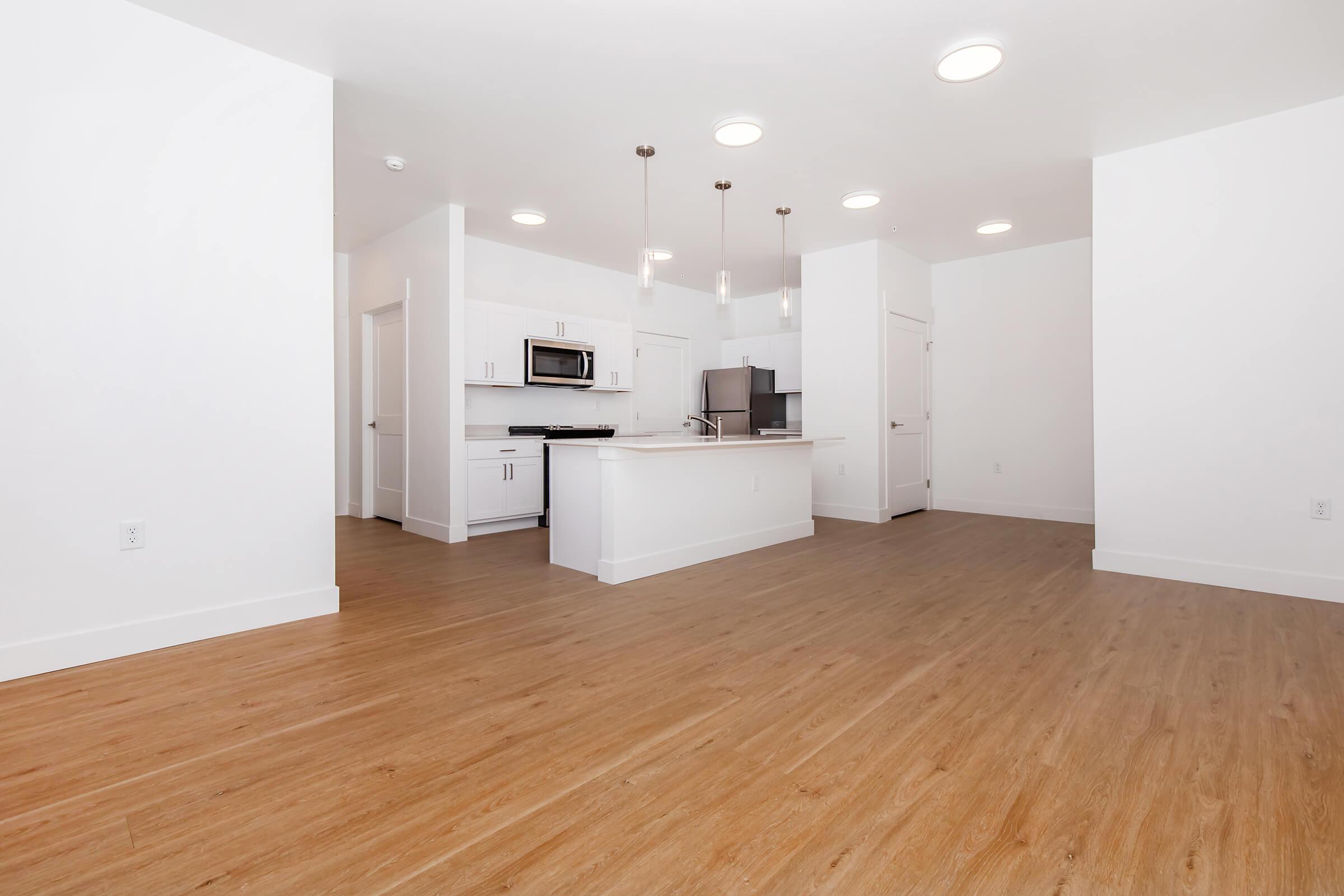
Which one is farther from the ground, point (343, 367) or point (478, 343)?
point (478, 343)

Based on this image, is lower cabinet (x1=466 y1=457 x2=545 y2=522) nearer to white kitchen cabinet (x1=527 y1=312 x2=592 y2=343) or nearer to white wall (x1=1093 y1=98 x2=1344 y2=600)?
white kitchen cabinet (x1=527 y1=312 x2=592 y2=343)

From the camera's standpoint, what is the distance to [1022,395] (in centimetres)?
619

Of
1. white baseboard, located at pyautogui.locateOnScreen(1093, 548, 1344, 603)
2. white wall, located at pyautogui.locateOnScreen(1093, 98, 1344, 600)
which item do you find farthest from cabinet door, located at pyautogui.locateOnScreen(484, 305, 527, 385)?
white baseboard, located at pyautogui.locateOnScreen(1093, 548, 1344, 603)

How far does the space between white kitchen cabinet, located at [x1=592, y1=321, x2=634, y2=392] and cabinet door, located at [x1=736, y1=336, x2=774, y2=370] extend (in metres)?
1.69

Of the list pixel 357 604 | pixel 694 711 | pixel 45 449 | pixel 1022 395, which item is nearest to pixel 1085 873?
pixel 694 711

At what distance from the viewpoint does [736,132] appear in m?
3.56

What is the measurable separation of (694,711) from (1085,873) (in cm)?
110

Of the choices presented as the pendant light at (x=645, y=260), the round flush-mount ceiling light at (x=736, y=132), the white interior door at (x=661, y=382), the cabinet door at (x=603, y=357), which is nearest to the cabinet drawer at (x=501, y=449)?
the cabinet door at (x=603, y=357)

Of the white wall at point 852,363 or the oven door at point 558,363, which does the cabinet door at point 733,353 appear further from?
the oven door at point 558,363

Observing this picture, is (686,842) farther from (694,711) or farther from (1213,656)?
(1213,656)

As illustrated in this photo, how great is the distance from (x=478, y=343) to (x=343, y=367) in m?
1.81

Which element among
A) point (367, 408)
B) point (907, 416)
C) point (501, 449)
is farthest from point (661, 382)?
point (367, 408)

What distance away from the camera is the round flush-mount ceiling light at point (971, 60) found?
281 cm

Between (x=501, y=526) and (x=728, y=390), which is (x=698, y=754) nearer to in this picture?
(x=501, y=526)
